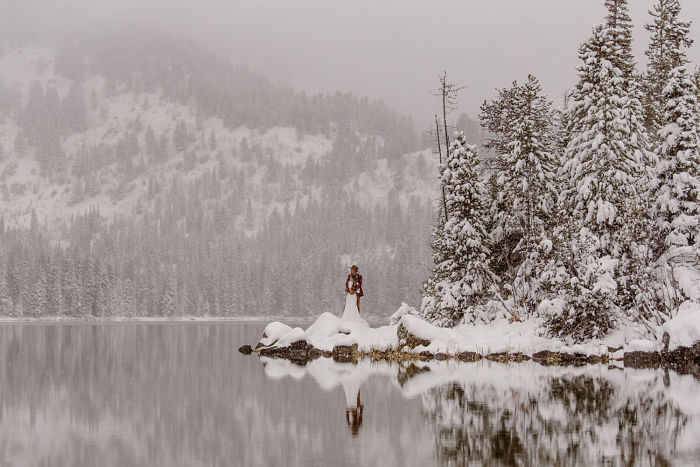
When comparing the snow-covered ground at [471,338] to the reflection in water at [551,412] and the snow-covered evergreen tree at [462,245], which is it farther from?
the reflection in water at [551,412]

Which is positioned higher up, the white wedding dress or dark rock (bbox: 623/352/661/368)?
the white wedding dress

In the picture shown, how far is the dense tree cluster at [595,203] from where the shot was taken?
34969 mm

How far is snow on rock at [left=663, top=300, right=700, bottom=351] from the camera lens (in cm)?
2999

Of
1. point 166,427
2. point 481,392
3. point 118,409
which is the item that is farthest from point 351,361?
point 166,427

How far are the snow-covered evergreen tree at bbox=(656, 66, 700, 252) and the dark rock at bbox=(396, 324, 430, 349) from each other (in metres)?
11.8

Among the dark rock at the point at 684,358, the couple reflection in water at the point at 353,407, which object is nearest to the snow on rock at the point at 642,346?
the dark rock at the point at 684,358

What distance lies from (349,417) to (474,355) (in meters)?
19.7

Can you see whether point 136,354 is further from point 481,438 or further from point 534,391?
point 481,438

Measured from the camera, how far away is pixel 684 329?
30.4 m

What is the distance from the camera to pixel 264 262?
177250 mm

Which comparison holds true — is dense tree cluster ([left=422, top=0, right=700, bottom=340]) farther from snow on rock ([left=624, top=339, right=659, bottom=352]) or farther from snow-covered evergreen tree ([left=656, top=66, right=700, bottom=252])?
snow on rock ([left=624, top=339, right=659, bottom=352])

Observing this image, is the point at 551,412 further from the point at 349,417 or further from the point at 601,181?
the point at 601,181

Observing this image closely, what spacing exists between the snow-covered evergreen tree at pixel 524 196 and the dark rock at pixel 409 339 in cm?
739

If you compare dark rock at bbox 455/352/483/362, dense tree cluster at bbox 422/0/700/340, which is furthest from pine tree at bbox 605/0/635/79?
dark rock at bbox 455/352/483/362
